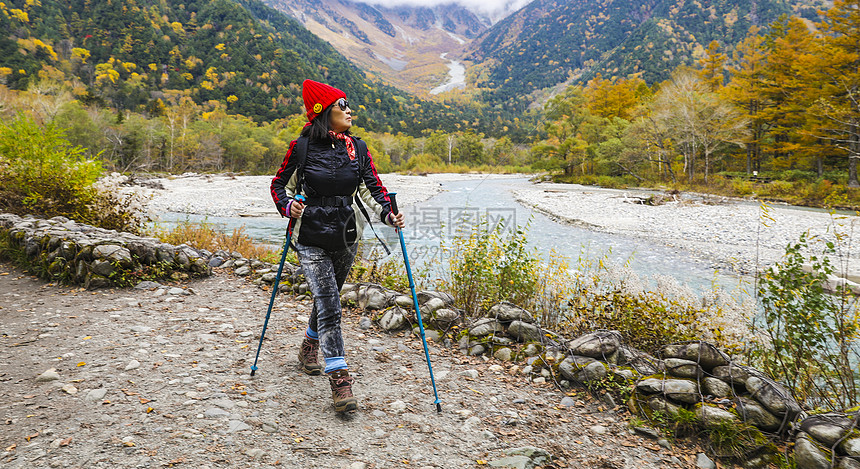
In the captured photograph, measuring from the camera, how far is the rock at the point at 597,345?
12.1 feet

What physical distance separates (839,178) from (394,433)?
1431 inches

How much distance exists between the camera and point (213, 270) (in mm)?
6691

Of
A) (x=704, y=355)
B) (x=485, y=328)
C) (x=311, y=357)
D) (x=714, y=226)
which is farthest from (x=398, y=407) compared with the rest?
(x=714, y=226)

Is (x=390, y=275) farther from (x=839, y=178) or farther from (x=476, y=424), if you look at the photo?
(x=839, y=178)

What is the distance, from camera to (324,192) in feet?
9.56

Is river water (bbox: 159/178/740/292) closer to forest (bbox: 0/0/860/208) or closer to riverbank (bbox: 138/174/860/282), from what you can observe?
riverbank (bbox: 138/174/860/282)

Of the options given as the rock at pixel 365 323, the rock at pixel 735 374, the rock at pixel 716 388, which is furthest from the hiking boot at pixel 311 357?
the rock at pixel 735 374

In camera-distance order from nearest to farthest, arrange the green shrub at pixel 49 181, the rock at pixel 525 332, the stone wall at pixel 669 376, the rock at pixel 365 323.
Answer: the stone wall at pixel 669 376 < the rock at pixel 525 332 < the rock at pixel 365 323 < the green shrub at pixel 49 181

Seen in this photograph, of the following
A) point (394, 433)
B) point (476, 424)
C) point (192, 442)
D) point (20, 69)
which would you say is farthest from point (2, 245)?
point (20, 69)

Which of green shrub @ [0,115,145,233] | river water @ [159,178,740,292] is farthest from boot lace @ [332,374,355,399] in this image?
green shrub @ [0,115,145,233]

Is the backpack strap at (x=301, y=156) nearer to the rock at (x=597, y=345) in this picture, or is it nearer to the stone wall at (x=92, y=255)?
the rock at (x=597, y=345)

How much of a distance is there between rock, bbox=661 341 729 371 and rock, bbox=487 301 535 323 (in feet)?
5.06

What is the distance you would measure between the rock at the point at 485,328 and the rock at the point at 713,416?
6.58 feet

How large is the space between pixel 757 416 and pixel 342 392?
300 centimetres
